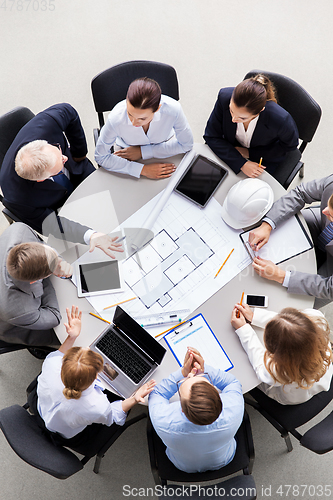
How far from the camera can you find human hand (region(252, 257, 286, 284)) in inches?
77.7

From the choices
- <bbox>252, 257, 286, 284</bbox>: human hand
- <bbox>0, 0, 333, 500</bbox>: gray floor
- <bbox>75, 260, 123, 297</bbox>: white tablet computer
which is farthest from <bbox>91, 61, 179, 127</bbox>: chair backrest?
<bbox>252, 257, 286, 284</bbox>: human hand

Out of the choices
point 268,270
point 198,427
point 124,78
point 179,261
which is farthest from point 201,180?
point 198,427

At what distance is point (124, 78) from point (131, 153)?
1.80 ft

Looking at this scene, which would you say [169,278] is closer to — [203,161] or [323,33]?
[203,161]

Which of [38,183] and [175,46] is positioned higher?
[175,46]

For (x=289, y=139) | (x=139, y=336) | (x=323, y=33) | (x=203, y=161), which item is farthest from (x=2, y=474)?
(x=323, y=33)

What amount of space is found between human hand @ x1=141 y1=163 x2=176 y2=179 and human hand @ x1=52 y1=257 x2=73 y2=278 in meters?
0.71

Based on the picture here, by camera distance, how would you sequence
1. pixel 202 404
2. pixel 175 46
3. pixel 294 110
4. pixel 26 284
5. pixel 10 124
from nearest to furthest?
pixel 202 404 < pixel 26 284 < pixel 10 124 < pixel 294 110 < pixel 175 46

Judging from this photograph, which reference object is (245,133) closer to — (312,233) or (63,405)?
(312,233)

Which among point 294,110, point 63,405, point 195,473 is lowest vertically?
point 195,473

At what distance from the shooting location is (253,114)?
2033mm

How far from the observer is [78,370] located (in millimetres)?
1657

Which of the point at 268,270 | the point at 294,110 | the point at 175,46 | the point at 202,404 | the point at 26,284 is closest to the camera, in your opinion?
the point at 202,404

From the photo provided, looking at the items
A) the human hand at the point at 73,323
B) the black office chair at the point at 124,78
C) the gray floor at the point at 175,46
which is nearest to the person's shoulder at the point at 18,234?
the human hand at the point at 73,323
